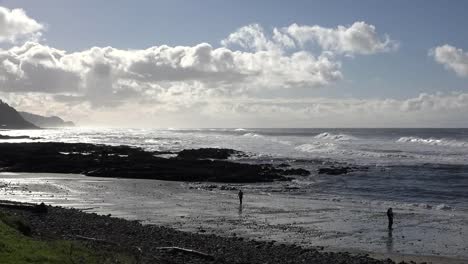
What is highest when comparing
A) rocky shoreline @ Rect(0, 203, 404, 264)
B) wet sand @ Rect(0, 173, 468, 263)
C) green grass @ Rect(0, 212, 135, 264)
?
green grass @ Rect(0, 212, 135, 264)

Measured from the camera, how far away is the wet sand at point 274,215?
23.5 meters

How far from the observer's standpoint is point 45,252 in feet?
47.6

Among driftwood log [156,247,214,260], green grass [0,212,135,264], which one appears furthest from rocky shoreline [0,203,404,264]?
green grass [0,212,135,264]

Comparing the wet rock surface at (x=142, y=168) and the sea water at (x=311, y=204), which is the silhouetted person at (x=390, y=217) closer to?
the sea water at (x=311, y=204)

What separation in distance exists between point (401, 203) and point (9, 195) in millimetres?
27856

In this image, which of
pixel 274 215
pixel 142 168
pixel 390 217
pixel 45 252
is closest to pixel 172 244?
pixel 45 252

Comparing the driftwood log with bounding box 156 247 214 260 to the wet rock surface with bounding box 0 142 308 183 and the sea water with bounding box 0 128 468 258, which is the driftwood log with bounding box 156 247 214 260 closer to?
the sea water with bounding box 0 128 468 258

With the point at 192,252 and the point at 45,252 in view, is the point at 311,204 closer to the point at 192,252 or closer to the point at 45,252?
the point at 192,252

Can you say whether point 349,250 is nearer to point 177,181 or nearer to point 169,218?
point 169,218

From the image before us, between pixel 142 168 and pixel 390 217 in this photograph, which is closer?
pixel 390 217

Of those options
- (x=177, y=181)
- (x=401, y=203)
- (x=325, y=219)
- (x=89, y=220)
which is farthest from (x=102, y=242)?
(x=177, y=181)

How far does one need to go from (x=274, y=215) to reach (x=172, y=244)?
36.9ft

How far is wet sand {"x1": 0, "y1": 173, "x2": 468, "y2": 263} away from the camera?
926 inches

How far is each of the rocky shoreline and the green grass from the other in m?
1.14
